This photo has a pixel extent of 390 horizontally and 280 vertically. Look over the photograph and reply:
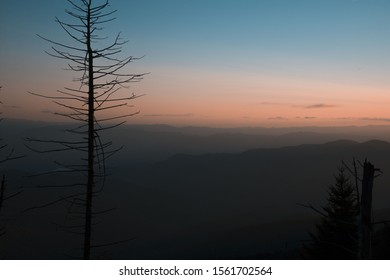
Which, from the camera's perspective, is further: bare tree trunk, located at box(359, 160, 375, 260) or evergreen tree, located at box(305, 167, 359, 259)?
evergreen tree, located at box(305, 167, 359, 259)

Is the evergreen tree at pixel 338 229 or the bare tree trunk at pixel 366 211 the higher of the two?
the bare tree trunk at pixel 366 211

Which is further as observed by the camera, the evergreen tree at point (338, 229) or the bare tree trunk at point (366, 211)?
the evergreen tree at point (338, 229)

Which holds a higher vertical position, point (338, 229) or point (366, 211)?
point (366, 211)

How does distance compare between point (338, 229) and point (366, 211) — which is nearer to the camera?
point (366, 211)

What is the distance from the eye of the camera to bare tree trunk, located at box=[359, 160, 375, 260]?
5.58 meters

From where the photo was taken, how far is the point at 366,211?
227 inches

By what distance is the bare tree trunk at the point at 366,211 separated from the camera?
558 centimetres

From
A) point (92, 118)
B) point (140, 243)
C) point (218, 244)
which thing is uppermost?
point (92, 118)

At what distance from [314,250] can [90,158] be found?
56.6 feet

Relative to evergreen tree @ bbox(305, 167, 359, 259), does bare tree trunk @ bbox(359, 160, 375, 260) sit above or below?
above
